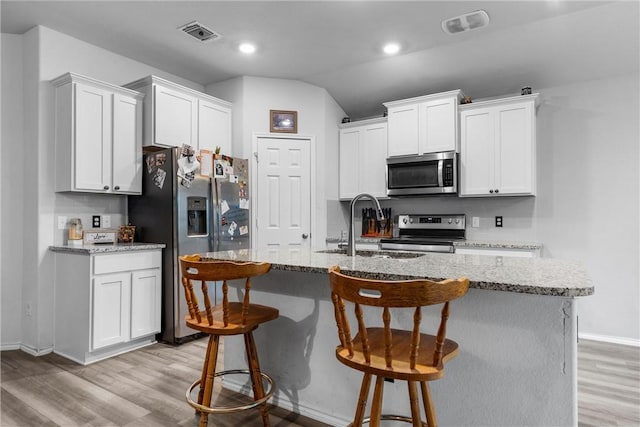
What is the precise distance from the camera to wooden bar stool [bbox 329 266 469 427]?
1.17 metres

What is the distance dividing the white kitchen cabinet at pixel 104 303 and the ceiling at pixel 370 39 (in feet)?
6.20

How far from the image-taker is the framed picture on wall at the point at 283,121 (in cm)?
432

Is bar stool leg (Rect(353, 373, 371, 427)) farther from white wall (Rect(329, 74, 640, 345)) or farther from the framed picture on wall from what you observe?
the framed picture on wall

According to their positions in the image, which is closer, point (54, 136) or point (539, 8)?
point (539, 8)

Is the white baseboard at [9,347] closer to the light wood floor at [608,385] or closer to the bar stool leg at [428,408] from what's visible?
the bar stool leg at [428,408]

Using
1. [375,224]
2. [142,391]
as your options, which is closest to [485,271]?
[142,391]

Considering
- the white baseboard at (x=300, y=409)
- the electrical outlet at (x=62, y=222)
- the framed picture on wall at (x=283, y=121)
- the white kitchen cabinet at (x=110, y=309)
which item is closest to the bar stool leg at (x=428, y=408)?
the white baseboard at (x=300, y=409)

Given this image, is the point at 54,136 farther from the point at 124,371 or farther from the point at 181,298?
the point at 124,371

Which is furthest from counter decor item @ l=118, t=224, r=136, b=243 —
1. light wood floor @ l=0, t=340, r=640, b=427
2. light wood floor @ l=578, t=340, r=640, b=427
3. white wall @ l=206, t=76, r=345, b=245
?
light wood floor @ l=578, t=340, r=640, b=427

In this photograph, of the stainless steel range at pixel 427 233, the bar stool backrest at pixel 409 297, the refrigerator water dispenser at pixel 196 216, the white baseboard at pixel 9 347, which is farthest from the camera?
the stainless steel range at pixel 427 233

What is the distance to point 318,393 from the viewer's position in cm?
202

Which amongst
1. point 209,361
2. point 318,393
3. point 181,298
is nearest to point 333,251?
point 318,393

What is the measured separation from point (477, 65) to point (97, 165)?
3.58 meters

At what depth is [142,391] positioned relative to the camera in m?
2.40
